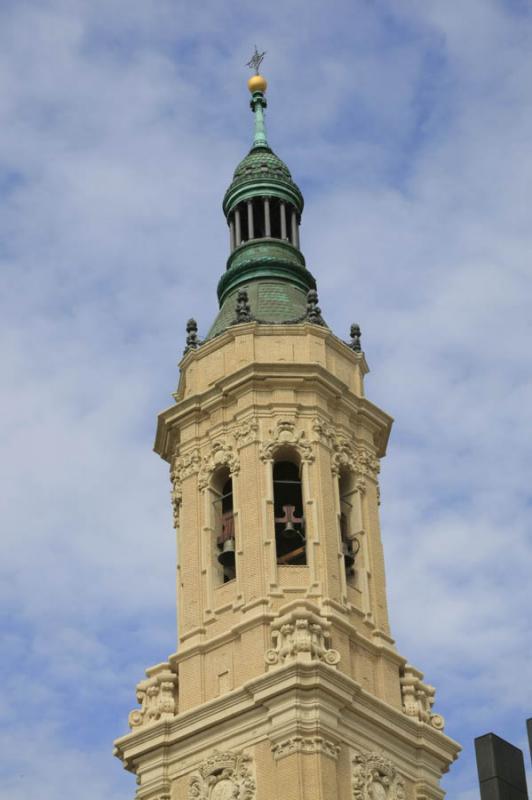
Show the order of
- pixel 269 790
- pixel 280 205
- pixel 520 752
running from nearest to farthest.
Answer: pixel 520 752 → pixel 269 790 → pixel 280 205

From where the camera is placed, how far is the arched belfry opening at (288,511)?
52.5 m

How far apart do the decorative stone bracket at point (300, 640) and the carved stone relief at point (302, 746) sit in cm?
201

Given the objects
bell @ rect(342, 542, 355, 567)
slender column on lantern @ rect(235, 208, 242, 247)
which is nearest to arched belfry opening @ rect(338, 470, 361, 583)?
bell @ rect(342, 542, 355, 567)

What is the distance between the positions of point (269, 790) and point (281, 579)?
6124 mm

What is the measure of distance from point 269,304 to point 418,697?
12627 mm

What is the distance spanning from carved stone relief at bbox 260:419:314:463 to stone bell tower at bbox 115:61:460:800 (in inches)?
1.9

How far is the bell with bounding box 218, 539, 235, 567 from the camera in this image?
5269cm

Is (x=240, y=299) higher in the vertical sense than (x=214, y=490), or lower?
higher

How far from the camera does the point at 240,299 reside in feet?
188

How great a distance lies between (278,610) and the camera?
50.4 m

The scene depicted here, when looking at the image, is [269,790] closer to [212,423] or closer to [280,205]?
[212,423]

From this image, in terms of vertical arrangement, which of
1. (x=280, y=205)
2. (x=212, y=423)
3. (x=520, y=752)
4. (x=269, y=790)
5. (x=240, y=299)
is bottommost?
(x=520, y=752)

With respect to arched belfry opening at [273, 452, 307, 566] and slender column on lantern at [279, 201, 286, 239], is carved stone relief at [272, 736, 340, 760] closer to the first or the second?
arched belfry opening at [273, 452, 307, 566]

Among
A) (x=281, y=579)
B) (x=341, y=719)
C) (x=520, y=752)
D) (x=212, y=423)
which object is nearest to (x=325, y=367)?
(x=212, y=423)
